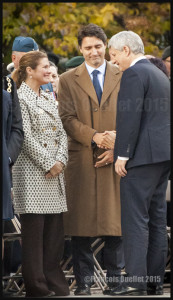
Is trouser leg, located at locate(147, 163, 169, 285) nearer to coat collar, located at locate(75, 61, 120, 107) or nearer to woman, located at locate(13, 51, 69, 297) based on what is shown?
woman, located at locate(13, 51, 69, 297)

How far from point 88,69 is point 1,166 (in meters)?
1.75

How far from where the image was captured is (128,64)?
8727mm

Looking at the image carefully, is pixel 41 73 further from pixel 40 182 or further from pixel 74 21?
pixel 74 21

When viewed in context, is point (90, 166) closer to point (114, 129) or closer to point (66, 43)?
point (114, 129)

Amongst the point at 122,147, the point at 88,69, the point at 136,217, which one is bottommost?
the point at 136,217

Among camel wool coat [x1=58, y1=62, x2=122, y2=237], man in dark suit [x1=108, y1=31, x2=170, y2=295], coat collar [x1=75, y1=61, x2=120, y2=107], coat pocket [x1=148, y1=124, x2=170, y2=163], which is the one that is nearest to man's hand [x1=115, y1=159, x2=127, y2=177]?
man in dark suit [x1=108, y1=31, x2=170, y2=295]

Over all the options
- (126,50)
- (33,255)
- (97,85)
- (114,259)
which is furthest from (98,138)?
(33,255)

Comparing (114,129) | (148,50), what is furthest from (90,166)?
(148,50)

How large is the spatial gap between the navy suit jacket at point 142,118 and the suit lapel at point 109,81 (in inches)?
31.2

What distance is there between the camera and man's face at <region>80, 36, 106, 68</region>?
9289 millimetres

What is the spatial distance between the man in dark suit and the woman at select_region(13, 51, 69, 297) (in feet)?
2.04

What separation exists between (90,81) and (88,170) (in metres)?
0.82

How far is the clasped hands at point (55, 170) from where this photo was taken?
28.8ft

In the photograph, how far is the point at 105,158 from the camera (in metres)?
9.16
